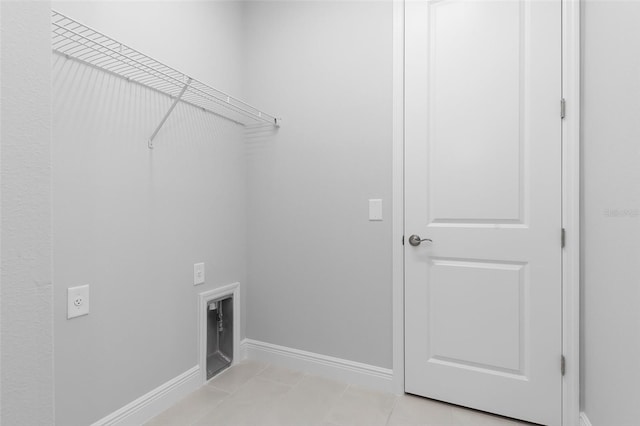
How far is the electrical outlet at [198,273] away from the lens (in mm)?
1879

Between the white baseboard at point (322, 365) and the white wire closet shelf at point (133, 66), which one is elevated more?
the white wire closet shelf at point (133, 66)

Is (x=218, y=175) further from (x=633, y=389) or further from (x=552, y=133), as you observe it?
(x=633, y=389)

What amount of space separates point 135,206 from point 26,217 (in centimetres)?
99

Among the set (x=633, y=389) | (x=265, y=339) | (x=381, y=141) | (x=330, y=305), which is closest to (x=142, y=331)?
(x=265, y=339)

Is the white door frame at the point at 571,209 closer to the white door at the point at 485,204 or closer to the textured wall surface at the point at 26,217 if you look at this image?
the white door at the point at 485,204

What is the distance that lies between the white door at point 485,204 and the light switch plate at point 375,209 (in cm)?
15

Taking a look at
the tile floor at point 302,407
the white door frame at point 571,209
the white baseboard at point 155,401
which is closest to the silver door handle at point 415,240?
the white door frame at point 571,209

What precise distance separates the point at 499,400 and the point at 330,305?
979mm

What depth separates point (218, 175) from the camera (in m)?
2.05

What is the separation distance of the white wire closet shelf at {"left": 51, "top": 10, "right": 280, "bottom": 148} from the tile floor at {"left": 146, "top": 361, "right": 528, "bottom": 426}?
4.44ft

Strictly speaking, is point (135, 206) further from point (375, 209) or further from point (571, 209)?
point (571, 209)

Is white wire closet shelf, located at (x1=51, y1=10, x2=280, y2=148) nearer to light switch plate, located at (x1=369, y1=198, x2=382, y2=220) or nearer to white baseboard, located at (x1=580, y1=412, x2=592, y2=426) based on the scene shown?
light switch plate, located at (x1=369, y1=198, x2=382, y2=220)

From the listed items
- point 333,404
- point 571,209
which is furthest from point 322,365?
point 571,209

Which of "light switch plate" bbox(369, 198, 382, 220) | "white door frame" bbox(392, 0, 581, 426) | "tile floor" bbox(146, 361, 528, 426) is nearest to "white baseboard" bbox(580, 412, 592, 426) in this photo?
"white door frame" bbox(392, 0, 581, 426)
